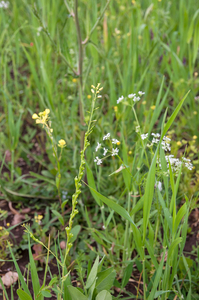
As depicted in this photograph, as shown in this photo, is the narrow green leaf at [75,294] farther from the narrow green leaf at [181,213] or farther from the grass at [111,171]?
the narrow green leaf at [181,213]

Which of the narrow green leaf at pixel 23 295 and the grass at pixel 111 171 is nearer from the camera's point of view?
the narrow green leaf at pixel 23 295

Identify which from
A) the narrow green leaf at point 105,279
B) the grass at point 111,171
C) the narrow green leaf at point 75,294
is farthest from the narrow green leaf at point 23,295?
the narrow green leaf at point 105,279

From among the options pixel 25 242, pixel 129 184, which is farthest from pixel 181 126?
pixel 25 242

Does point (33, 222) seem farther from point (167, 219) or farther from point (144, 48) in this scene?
point (144, 48)

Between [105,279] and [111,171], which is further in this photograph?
[111,171]

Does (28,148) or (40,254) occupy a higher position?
(28,148)

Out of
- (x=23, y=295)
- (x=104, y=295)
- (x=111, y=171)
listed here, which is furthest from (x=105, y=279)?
(x=111, y=171)

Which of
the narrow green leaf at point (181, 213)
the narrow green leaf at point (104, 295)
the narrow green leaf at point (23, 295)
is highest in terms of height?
the narrow green leaf at point (181, 213)

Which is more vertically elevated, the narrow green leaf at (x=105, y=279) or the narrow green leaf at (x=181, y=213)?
the narrow green leaf at (x=181, y=213)

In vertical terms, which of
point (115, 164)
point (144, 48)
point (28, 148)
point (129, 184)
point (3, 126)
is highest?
point (144, 48)

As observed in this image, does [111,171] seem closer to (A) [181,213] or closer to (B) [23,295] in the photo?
(A) [181,213]

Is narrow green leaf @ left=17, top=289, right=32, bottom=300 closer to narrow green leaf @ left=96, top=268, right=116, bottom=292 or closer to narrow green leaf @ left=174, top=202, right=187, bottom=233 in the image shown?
narrow green leaf @ left=96, top=268, right=116, bottom=292
